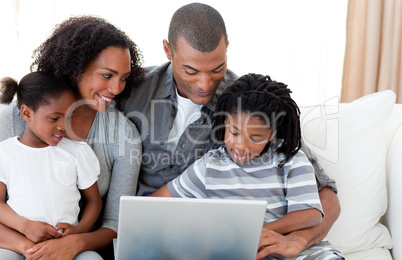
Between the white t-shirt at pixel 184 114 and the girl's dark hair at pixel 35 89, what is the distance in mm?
443

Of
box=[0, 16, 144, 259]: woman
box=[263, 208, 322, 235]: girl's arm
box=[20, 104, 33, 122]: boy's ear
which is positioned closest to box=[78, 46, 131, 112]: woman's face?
box=[0, 16, 144, 259]: woman

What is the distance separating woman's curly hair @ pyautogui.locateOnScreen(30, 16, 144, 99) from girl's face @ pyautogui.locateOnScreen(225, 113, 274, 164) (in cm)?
45

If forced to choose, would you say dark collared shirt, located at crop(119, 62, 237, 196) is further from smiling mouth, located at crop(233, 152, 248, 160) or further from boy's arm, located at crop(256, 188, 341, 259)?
boy's arm, located at crop(256, 188, 341, 259)

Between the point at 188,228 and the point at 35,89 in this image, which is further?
the point at 35,89

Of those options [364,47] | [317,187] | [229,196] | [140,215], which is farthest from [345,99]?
[140,215]

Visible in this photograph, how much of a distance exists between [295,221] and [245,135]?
30 centimetres

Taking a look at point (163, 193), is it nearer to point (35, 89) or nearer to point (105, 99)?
point (105, 99)

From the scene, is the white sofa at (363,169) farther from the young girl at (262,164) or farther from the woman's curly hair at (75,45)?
the woman's curly hair at (75,45)

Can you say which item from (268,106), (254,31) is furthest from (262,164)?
(254,31)

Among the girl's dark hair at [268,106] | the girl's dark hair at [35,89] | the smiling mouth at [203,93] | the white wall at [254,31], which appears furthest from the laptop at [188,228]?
the white wall at [254,31]

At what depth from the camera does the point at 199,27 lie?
1.59 metres

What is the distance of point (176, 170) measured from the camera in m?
1.73

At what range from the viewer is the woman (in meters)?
1.50

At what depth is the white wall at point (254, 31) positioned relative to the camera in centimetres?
286
